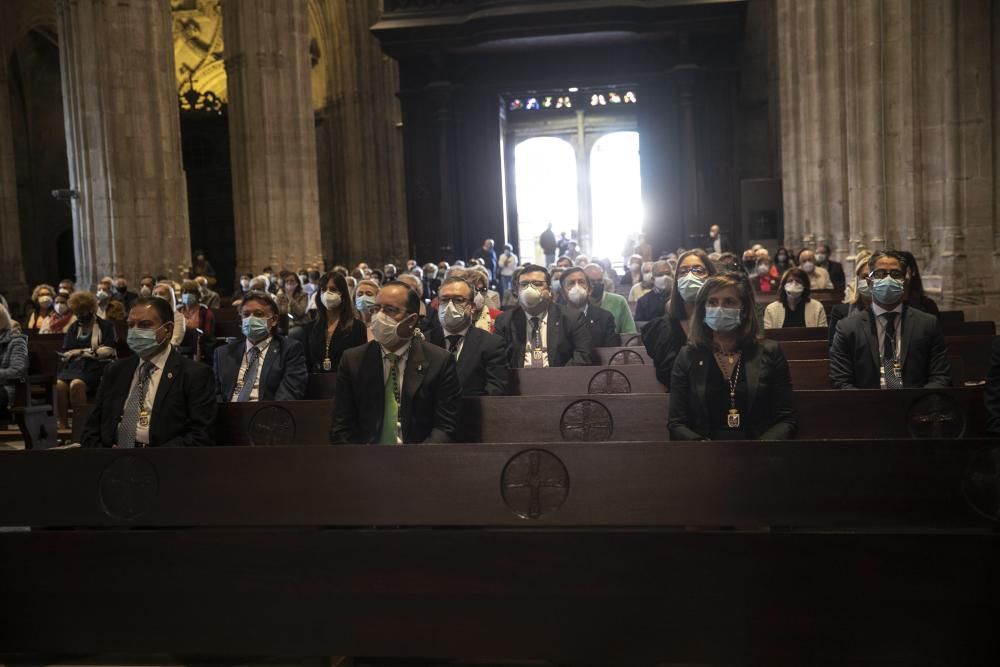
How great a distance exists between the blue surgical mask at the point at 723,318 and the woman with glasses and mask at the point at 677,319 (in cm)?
130

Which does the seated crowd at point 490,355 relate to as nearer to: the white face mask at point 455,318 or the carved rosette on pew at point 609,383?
the white face mask at point 455,318

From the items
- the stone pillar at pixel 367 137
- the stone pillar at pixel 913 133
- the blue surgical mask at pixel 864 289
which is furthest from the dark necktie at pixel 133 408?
the stone pillar at pixel 367 137

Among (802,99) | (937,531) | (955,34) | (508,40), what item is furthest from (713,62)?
(937,531)

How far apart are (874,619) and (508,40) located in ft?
86.3

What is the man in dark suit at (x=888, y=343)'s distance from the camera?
6.65 m

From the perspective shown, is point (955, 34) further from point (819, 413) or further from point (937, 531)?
point (937, 531)

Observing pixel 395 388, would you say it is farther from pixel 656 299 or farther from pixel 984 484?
pixel 656 299

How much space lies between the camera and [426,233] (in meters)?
32.1

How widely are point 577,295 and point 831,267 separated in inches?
354

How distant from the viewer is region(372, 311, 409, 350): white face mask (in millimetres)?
5758

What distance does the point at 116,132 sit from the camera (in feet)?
75.3

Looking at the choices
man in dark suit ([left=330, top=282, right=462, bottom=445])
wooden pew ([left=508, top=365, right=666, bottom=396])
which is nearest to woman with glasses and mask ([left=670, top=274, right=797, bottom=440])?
man in dark suit ([left=330, top=282, right=462, bottom=445])

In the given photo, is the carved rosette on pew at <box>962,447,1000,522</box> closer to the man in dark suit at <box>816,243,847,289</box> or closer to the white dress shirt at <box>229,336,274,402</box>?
the white dress shirt at <box>229,336,274,402</box>

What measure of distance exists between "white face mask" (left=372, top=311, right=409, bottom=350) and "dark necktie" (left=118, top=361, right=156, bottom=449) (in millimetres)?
1448
